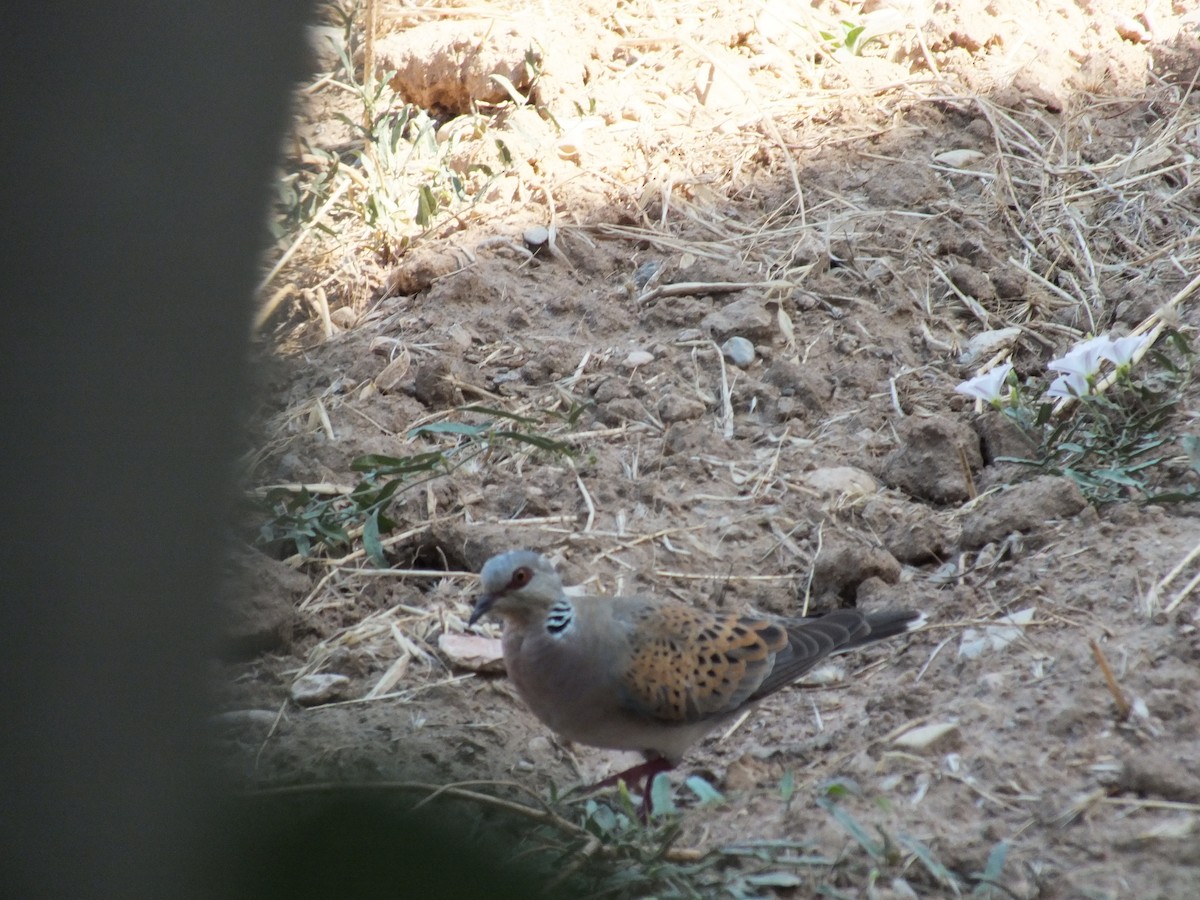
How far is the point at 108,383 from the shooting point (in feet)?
1.86

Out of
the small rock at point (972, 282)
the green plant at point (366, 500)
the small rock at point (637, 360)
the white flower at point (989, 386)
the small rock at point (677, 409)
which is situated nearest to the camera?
the green plant at point (366, 500)

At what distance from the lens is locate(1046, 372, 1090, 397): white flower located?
145 inches

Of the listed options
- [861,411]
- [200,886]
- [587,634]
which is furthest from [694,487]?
[200,886]

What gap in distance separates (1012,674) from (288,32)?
267 cm

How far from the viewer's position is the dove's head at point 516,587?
286 centimetres

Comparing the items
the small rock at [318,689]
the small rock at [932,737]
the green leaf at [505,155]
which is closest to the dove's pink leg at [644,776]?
the small rock at [932,737]

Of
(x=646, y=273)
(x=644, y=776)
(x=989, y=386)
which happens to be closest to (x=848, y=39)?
(x=646, y=273)

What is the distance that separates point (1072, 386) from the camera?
3.72 metres

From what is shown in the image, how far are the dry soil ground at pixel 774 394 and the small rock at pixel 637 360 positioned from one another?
0.02m

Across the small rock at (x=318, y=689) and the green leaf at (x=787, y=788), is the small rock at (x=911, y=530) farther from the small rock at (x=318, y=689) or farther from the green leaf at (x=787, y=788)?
the small rock at (x=318, y=689)

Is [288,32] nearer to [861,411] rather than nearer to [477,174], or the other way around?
[861,411]

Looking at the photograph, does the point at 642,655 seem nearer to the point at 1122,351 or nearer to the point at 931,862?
the point at 931,862

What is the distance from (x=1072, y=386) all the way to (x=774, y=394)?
105cm

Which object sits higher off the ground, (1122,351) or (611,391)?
(1122,351)
